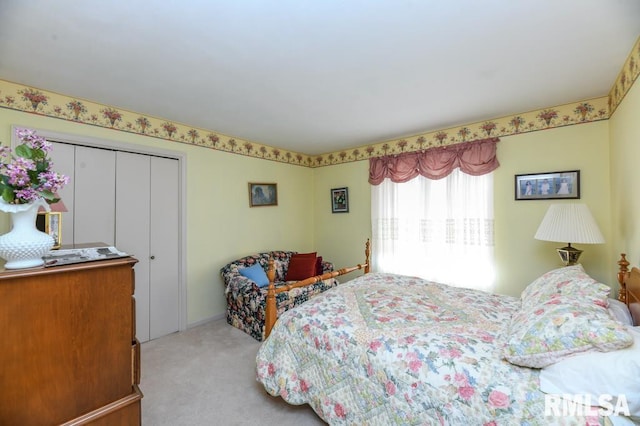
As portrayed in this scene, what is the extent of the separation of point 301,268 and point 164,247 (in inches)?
69.9

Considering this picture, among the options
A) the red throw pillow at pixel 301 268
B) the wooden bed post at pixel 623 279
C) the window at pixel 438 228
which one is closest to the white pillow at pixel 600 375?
the wooden bed post at pixel 623 279

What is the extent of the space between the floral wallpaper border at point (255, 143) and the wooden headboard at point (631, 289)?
1322 millimetres

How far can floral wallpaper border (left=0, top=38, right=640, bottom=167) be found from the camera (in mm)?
2268

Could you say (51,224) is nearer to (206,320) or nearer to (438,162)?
(206,320)

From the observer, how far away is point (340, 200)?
4566 mm

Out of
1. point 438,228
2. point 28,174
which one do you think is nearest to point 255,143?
point 438,228

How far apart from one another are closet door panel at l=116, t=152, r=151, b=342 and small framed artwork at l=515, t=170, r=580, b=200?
424cm

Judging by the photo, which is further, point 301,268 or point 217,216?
point 301,268

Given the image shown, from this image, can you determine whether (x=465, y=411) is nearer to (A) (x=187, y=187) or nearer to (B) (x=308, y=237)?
(A) (x=187, y=187)

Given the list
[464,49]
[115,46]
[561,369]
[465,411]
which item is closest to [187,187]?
[115,46]

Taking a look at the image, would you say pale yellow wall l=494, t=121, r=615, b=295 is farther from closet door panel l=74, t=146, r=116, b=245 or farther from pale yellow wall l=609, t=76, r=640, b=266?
closet door panel l=74, t=146, r=116, b=245

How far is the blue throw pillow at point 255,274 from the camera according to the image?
3420 millimetres

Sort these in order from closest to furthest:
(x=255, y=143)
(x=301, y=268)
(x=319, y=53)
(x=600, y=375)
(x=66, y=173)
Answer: (x=600, y=375) < (x=319, y=53) < (x=66, y=173) < (x=301, y=268) < (x=255, y=143)

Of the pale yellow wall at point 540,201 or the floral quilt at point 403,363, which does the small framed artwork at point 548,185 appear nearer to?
the pale yellow wall at point 540,201
